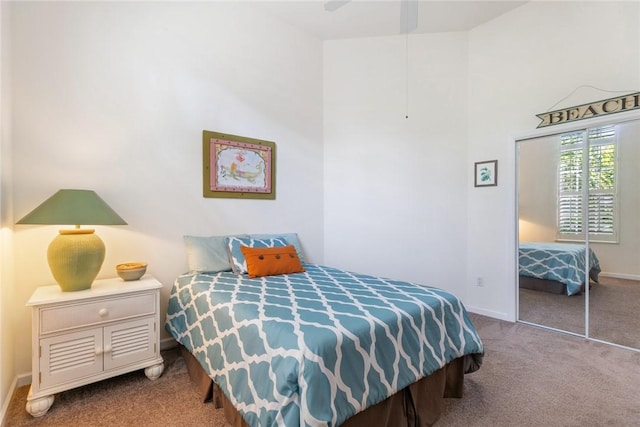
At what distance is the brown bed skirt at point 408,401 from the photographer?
1.35 metres

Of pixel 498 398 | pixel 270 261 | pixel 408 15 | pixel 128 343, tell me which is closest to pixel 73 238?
pixel 128 343

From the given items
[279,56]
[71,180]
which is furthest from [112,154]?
[279,56]

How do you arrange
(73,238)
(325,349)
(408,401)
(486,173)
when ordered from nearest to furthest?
(325,349) < (408,401) < (73,238) < (486,173)

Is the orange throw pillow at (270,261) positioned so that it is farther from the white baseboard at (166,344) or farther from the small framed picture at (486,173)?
the small framed picture at (486,173)

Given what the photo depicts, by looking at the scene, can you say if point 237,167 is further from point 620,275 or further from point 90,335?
point 620,275

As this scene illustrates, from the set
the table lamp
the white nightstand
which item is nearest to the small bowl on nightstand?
the white nightstand

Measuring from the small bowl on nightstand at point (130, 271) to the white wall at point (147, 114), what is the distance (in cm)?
23

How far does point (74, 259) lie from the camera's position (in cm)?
178

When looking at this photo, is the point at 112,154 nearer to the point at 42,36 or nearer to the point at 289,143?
the point at 42,36

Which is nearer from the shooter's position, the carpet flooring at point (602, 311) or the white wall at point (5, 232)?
the white wall at point (5, 232)

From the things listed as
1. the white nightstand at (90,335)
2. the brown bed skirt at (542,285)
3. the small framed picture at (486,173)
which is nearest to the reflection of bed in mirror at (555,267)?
the brown bed skirt at (542,285)

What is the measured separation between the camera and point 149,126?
7.88ft

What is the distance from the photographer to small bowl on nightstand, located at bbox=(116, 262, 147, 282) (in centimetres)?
204

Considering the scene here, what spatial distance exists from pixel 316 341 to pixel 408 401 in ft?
2.30
